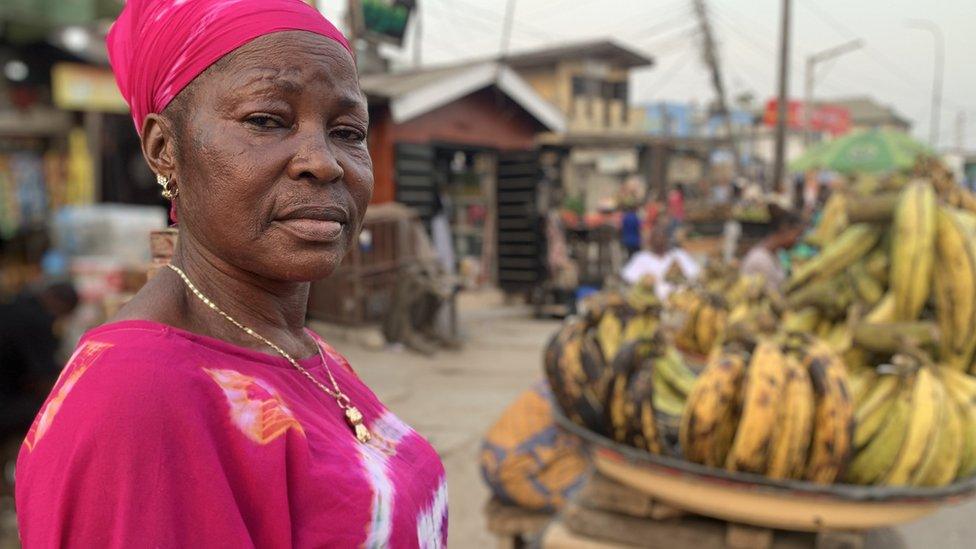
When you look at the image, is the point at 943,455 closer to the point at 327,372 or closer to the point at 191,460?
the point at 327,372

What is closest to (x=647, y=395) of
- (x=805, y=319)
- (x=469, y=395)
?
(x=805, y=319)

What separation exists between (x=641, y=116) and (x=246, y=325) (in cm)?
3033

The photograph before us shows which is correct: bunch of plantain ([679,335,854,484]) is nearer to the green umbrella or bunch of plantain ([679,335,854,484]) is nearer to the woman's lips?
the woman's lips

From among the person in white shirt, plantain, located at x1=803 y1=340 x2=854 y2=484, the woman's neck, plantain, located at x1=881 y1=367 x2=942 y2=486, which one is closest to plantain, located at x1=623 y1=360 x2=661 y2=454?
plantain, located at x1=803 y1=340 x2=854 y2=484

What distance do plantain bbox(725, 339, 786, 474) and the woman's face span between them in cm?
176

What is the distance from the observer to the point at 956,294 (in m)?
2.86

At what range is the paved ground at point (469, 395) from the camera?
3.57 metres

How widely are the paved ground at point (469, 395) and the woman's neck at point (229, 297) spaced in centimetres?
272

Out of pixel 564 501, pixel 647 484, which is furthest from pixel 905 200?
pixel 564 501

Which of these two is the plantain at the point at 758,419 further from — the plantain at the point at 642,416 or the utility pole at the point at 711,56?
the utility pole at the point at 711,56

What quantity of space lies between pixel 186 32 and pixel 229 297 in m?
0.38

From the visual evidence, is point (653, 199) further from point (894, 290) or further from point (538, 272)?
point (894, 290)

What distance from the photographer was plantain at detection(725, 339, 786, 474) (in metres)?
2.30

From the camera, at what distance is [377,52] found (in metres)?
11.6
